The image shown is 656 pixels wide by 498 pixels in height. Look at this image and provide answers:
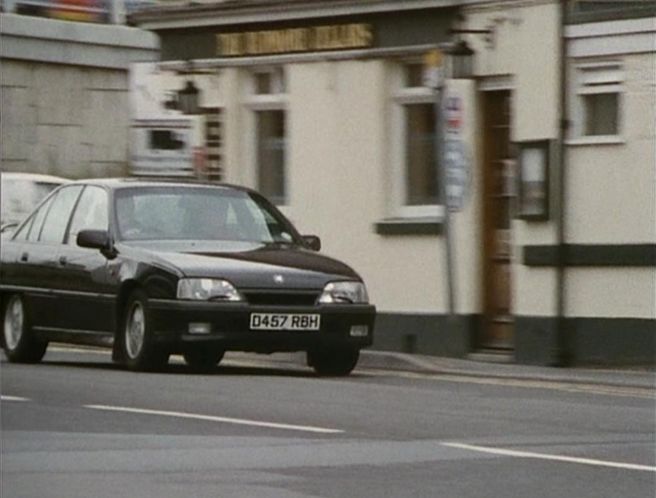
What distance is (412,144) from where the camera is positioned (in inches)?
1066

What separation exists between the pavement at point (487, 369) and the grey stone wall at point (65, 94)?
53.1 feet

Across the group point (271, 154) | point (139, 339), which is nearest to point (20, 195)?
point (271, 154)

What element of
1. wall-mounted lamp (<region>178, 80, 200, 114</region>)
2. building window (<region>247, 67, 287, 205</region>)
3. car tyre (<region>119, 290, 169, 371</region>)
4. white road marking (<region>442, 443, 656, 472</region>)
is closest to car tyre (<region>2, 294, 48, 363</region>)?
car tyre (<region>119, 290, 169, 371</region>)

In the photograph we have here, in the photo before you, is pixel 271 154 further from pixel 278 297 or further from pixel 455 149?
pixel 278 297

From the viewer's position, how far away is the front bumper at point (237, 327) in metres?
19.8

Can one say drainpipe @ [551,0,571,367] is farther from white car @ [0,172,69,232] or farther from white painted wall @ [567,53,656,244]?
white car @ [0,172,69,232]

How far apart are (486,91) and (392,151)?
1.93 metres

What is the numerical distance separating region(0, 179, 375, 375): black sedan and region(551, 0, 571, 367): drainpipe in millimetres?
3337

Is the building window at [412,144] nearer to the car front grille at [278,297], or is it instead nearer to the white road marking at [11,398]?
the car front grille at [278,297]

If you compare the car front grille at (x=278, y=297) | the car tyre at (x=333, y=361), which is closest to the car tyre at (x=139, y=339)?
the car front grille at (x=278, y=297)

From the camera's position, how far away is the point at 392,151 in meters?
27.1

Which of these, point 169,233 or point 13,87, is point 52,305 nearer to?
point 169,233

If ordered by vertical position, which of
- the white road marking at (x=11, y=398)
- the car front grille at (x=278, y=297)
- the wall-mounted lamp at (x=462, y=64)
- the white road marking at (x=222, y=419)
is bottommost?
the white road marking at (x=11, y=398)

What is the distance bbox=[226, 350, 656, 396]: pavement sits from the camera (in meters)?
20.6
